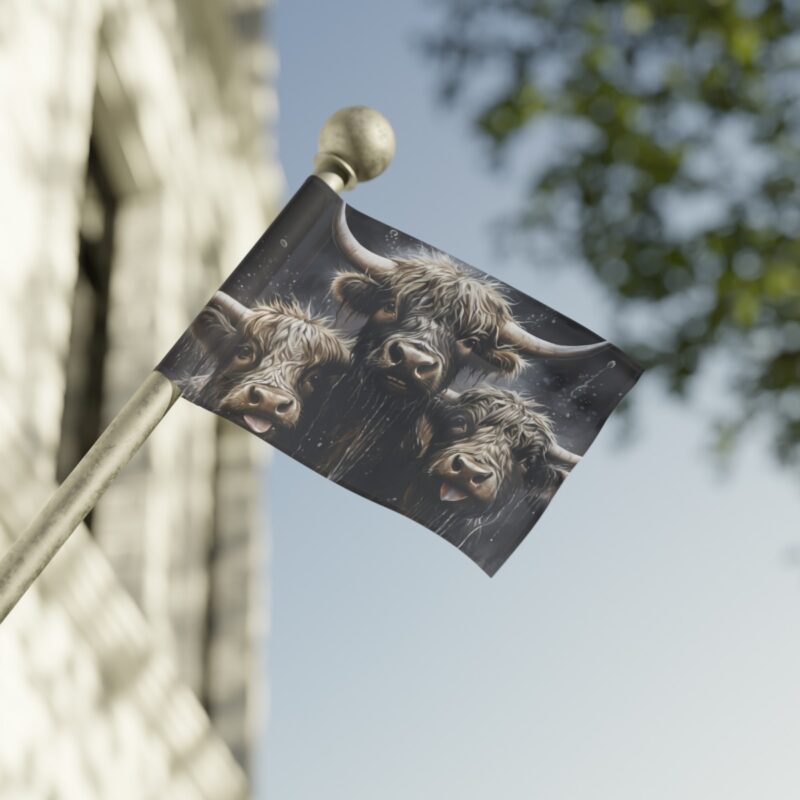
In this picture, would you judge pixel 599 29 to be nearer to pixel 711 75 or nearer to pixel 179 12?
pixel 711 75

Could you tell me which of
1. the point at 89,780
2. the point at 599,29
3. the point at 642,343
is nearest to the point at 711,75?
the point at 599,29

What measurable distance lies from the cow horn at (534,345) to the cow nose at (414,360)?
0.30 meters

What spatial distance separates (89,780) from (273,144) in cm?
878

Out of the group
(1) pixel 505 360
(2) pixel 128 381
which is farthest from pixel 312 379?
(2) pixel 128 381

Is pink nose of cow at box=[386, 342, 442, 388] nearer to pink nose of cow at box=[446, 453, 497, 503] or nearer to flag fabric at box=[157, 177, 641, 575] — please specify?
flag fabric at box=[157, 177, 641, 575]

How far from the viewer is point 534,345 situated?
16.2 feet

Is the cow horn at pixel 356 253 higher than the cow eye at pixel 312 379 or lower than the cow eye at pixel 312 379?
higher

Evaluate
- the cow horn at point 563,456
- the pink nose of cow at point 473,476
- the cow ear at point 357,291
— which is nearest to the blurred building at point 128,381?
the cow ear at point 357,291

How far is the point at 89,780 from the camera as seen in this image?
621 centimetres

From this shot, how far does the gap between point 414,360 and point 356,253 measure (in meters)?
0.44

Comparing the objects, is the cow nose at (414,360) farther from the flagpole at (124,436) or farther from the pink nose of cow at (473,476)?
the flagpole at (124,436)

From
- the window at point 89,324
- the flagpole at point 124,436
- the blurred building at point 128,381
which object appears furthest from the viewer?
the window at point 89,324

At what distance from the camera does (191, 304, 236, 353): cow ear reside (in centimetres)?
446

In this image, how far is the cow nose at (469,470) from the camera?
4.66m
